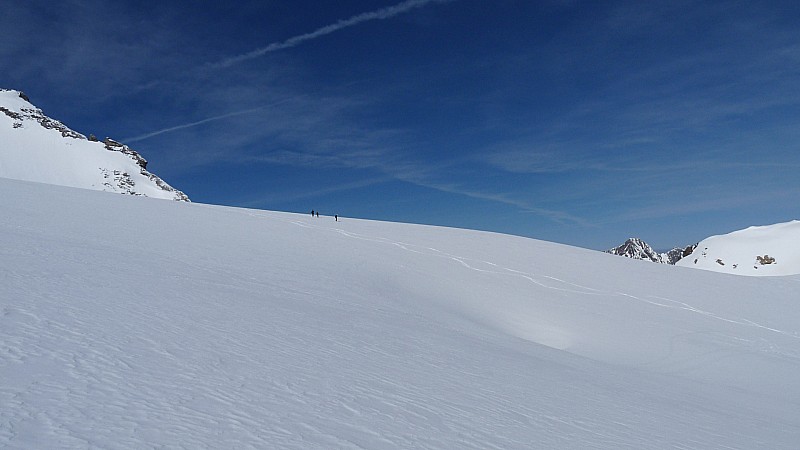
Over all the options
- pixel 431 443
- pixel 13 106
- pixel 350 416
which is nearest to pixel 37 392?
pixel 350 416

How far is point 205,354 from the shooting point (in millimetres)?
6703

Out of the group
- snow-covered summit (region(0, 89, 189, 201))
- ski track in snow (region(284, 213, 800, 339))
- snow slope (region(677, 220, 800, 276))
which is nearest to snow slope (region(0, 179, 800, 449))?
ski track in snow (region(284, 213, 800, 339))

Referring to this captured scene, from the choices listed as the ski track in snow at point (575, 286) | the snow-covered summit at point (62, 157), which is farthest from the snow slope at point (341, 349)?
the snow-covered summit at point (62, 157)

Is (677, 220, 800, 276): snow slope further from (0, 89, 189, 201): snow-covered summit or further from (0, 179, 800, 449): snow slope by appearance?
(0, 89, 189, 201): snow-covered summit

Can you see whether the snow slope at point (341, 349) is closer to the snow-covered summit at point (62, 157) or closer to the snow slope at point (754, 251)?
the snow-covered summit at point (62, 157)

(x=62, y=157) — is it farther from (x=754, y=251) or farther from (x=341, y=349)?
(x=754, y=251)

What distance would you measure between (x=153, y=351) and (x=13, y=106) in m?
211

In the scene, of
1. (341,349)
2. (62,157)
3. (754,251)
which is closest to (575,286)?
(341,349)

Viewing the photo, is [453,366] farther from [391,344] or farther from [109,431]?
[109,431]

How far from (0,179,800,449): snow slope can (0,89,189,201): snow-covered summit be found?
138m

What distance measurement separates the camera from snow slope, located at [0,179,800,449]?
196 inches

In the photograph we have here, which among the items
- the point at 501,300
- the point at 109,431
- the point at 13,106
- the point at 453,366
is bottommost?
the point at 109,431

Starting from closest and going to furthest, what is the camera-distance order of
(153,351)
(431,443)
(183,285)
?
(431,443) < (153,351) < (183,285)

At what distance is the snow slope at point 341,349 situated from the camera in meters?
4.97
